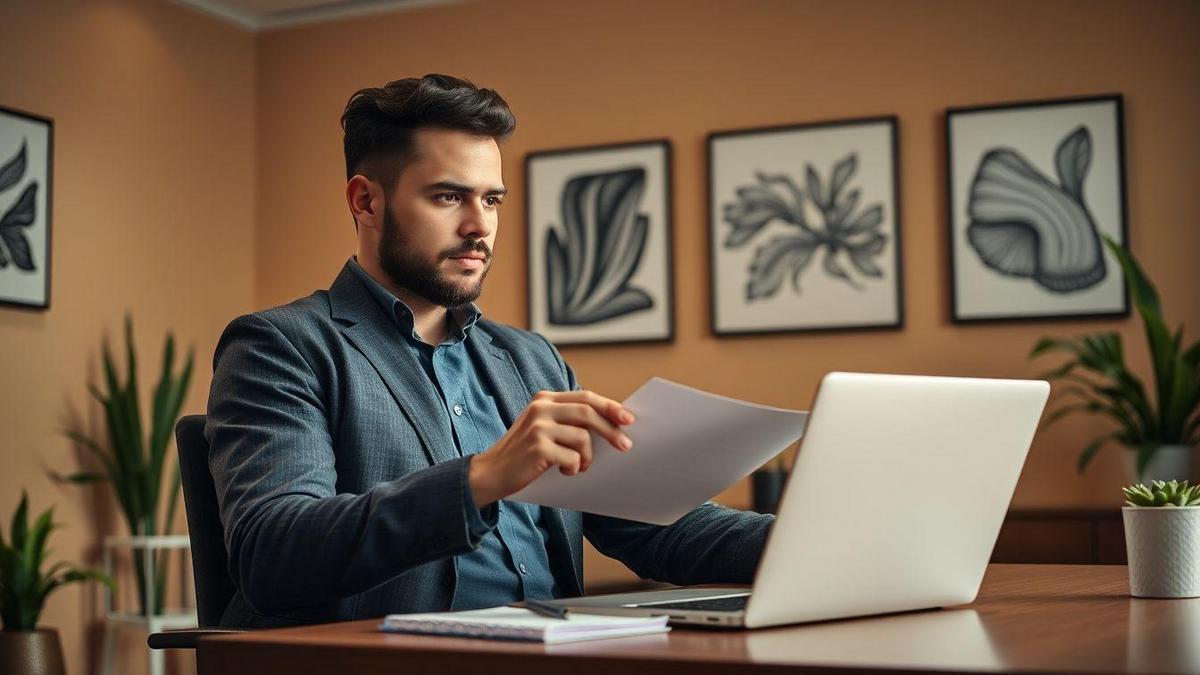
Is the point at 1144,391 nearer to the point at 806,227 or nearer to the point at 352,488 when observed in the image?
the point at 806,227

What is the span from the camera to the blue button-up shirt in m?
1.84

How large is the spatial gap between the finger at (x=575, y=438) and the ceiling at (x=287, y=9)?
4458 mm

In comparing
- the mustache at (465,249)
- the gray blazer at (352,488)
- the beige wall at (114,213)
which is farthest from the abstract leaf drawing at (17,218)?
the mustache at (465,249)

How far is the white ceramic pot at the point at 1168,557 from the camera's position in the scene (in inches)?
60.7

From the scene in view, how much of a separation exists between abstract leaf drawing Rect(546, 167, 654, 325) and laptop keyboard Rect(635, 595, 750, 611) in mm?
3665

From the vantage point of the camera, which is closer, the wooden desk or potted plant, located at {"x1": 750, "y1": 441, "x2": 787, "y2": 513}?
the wooden desk

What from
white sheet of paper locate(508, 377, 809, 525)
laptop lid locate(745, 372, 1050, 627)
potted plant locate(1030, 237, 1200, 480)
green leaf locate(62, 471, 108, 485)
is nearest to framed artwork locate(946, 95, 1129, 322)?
potted plant locate(1030, 237, 1200, 480)

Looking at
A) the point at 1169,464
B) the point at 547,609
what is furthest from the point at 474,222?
the point at 1169,464

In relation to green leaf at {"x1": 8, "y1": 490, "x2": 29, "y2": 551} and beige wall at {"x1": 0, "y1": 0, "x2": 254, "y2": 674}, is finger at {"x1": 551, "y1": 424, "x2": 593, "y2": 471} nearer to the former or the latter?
green leaf at {"x1": 8, "y1": 490, "x2": 29, "y2": 551}

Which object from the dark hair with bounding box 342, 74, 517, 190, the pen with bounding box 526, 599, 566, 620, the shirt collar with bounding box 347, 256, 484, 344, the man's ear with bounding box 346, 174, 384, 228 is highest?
the dark hair with bounding box 342, 74, 517, 190

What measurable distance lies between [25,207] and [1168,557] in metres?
4.00

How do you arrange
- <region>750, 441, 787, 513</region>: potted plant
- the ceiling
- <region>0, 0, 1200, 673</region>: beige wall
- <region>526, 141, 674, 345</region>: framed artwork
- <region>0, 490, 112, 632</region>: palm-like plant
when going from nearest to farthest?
1. <region>0, 490, 112, 632</region>: palm-like plant
2. <region>750, 441, 787, 513</region>: potted plant
3. <region>0, 0, 1200, 673</region>: beige wall
4. <region>526, 141, 674, 345</region>: framed artwork
5. the ceiling

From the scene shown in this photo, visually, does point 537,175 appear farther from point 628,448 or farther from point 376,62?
point 628,448

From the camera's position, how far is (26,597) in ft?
13.9
